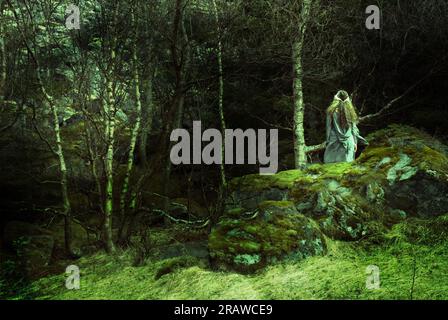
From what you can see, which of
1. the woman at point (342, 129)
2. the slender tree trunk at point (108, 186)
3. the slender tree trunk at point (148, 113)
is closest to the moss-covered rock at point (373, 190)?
the woman at point (342, 129)

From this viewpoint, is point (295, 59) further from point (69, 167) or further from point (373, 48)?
point (69, 167)

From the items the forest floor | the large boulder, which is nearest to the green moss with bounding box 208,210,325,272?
the large boulder

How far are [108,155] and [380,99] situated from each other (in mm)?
8993

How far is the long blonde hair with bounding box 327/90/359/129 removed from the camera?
27.3ft

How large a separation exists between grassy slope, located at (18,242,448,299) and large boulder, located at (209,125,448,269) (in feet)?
0.91

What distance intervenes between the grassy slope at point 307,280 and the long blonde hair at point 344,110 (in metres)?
3.83

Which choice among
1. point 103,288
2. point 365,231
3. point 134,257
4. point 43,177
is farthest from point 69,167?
point 365,231

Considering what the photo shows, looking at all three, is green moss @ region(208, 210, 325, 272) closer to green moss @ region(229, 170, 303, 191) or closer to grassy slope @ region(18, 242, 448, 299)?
grassy slope @ region(18, 242, 448, 299)

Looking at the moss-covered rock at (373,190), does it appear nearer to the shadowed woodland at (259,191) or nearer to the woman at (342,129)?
the shadowed woodland at (259,191)

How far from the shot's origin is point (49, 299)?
16.8ft

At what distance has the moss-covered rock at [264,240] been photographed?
16.2 feet

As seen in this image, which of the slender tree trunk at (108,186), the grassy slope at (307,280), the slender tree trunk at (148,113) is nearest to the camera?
the grassy slope at (307,280)

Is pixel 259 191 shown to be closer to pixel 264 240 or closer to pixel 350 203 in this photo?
pixel 350 203

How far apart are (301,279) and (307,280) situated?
0.07 metres
